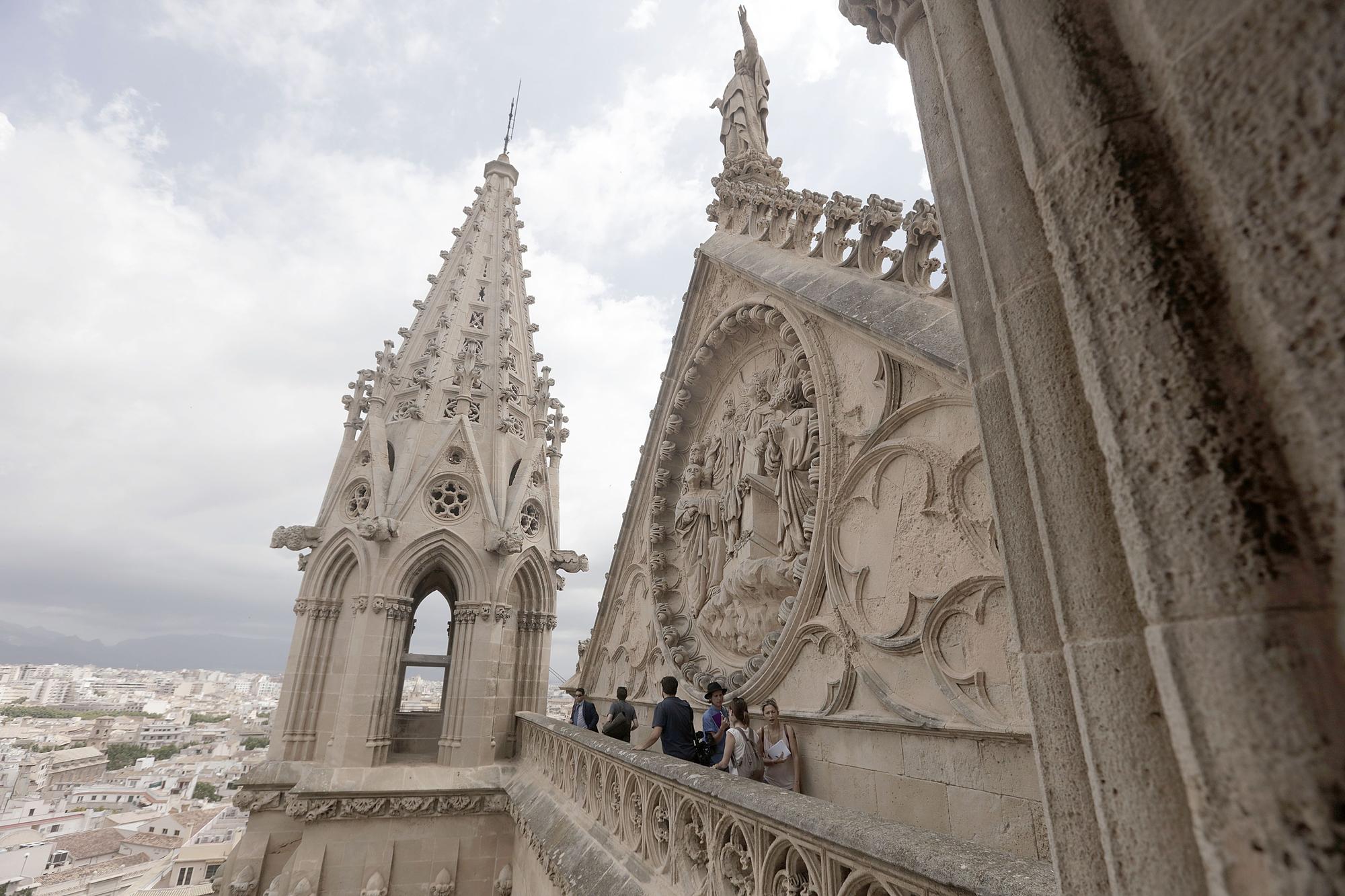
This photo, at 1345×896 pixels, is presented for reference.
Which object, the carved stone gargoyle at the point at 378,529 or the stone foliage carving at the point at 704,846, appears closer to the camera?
the stone foliage carving at the point at 704,846

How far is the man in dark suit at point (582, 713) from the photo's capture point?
23.0 feet

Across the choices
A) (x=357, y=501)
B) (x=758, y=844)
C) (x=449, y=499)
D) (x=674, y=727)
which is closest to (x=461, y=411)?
(x=449, y=499)

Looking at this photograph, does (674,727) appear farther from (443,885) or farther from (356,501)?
(356,501)

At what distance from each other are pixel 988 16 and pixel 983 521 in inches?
91.2

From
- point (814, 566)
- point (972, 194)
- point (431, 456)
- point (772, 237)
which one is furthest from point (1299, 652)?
point (431, 456)

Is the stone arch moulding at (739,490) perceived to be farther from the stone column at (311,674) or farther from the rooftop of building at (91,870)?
the rooftop of building at (91,870)

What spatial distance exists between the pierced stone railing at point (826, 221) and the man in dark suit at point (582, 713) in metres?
5.17

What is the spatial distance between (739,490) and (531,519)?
4.98 m

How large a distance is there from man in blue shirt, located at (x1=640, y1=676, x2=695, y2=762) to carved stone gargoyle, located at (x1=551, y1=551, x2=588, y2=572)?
5.59 meters

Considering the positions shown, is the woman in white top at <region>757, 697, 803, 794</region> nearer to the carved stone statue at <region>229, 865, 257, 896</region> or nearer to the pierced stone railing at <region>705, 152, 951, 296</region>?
the pierced stone railing at <region>705, 152, 951, 296</region>

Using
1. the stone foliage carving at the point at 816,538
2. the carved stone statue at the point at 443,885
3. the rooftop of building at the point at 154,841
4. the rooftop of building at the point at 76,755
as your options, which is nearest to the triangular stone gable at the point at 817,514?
the stone foliage carving at the point at 816,538

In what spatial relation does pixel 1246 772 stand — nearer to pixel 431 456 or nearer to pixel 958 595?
pixel 958 595

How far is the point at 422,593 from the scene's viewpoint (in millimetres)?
11016

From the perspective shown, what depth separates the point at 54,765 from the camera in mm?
43375
